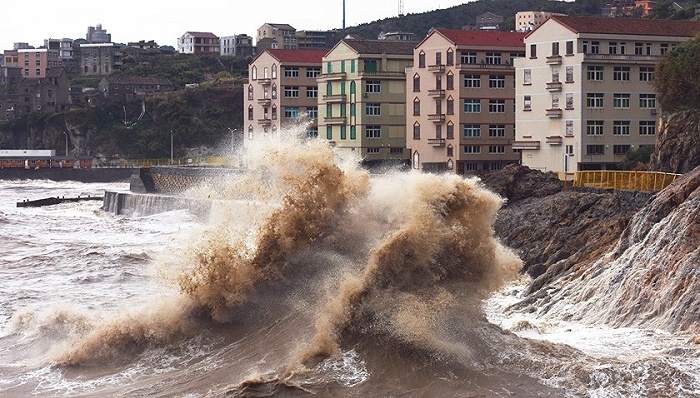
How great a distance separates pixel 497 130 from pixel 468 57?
4129 millimetres

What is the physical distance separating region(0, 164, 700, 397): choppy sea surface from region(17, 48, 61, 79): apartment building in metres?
152

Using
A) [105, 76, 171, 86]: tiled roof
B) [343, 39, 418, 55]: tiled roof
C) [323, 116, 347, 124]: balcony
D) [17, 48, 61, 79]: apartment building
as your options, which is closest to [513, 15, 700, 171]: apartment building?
[343, 39, 418, 55]: tiled roof

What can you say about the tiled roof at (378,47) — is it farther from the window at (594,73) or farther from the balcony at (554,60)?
the window at (594,73)

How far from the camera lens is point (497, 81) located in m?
59.2

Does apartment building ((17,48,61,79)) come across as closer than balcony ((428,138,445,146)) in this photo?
No

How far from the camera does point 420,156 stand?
199 feet

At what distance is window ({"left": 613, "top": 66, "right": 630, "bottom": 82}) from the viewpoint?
51.3 meters

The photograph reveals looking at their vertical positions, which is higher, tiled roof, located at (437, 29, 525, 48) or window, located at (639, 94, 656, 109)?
tiled roof, located at (437, 29, 525, 48)

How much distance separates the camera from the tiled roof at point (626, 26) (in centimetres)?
5150

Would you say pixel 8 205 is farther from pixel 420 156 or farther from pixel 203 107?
pixel 203 107

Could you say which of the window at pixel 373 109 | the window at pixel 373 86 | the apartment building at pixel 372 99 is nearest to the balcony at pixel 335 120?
the apartment building at pixel 372 99

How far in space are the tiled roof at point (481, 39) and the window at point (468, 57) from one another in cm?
52

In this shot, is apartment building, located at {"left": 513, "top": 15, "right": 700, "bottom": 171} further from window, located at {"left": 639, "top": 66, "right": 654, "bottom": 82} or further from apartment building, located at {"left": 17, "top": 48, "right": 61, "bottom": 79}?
apartment building, located at {"left": 17, "top": 48, "right": 61, "bottom": 79}

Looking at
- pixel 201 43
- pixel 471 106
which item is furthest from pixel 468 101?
pixel 201 43
